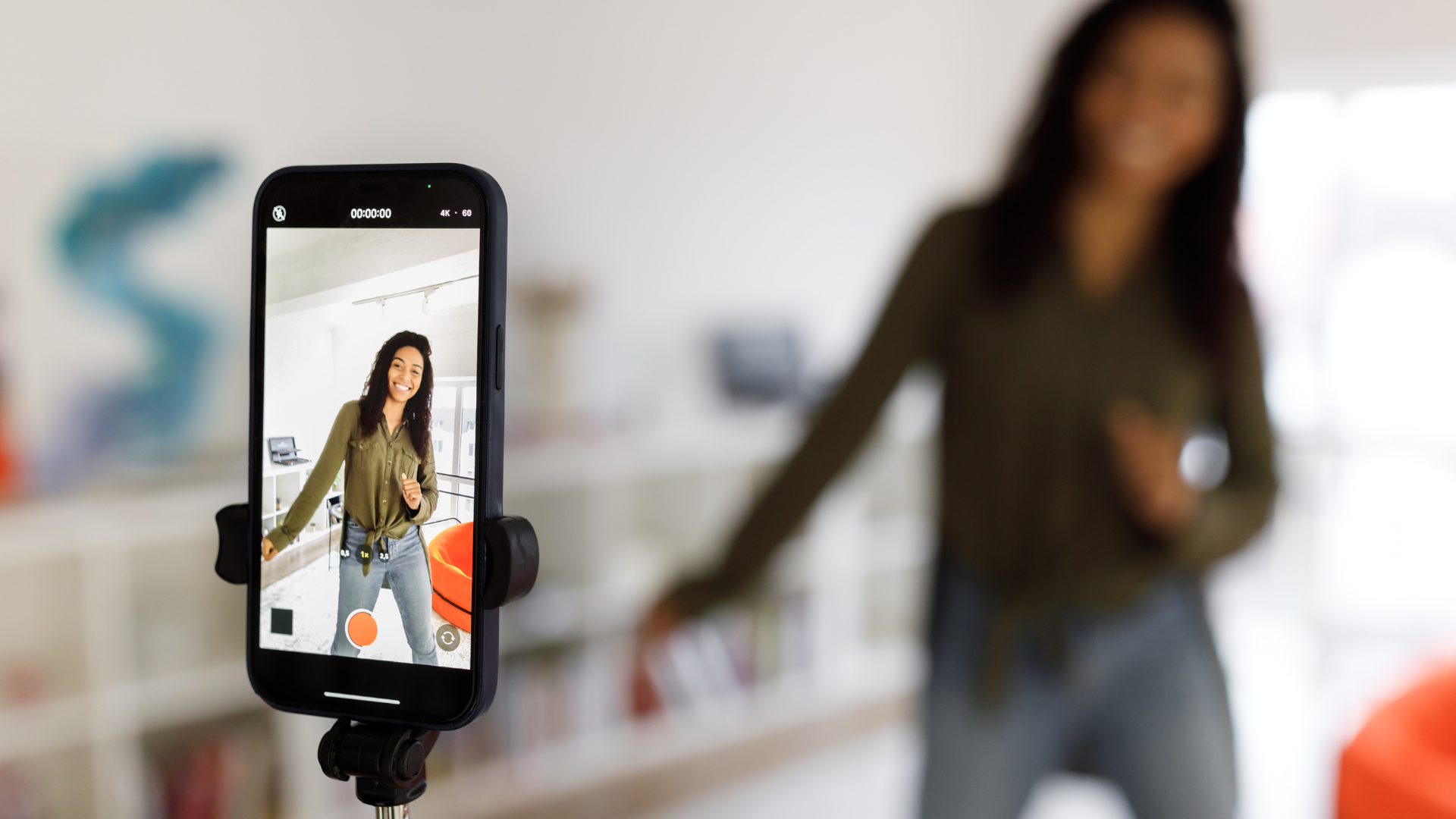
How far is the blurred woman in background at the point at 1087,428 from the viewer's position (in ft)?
3.34

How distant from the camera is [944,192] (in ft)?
10.9

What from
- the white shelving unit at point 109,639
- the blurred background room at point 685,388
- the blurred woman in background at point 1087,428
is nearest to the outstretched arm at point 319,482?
the blurred background room at point 685,388

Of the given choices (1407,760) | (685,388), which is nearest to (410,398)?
(1407,760)

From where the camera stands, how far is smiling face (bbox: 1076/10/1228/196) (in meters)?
0.99

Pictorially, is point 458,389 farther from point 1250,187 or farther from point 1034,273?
point 1250,187

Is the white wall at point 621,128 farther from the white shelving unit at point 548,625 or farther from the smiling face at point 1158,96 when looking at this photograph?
the smiling face at point 1158,96

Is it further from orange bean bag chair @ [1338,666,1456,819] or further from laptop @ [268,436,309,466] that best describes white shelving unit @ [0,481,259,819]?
orange bean bag chair @ [1338,666,1456,819]

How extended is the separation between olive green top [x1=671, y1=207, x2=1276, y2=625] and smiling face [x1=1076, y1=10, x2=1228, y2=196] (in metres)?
0.13

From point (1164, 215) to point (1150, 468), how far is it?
0.32m

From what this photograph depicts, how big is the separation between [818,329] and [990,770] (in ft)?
6.61

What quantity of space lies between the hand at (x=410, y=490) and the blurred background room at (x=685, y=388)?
60cm

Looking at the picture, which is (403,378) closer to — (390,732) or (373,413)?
(373,413)

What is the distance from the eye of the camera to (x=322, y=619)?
348 mm

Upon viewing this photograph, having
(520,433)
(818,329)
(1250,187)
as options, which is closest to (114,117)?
(520,433)
